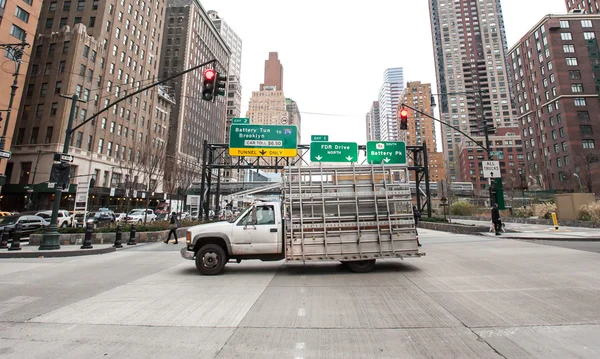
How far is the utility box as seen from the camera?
21.3m

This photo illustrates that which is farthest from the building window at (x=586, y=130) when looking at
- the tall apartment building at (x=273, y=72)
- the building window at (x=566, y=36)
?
the tall apartment building at (x=273, y=72)

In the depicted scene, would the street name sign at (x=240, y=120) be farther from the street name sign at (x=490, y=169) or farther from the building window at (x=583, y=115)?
the building window at (x=583, y=115)

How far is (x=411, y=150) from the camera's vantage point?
95.1ft

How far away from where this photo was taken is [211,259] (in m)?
8.15

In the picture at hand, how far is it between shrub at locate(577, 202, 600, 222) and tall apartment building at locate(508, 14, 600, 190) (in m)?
48.1

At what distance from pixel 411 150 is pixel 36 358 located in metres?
29.8

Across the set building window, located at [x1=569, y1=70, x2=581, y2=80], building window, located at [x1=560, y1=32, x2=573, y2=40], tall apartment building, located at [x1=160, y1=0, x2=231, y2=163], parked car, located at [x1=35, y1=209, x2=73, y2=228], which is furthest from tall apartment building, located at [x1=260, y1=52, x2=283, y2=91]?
parked car, located at [x1=35, y1=209, x2=73, y2=228]

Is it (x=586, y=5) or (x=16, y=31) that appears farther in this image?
(x=586, y=5)

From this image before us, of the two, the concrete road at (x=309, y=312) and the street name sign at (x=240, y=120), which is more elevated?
the street name sign at (x=240, y=120)

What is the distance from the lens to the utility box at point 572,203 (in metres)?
21.3

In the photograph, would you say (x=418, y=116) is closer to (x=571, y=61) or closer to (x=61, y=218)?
(x=571, y=61)

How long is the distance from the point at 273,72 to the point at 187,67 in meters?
105

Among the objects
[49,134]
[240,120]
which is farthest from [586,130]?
[49,134]

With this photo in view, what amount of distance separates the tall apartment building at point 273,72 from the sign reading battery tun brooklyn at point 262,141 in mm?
173899
